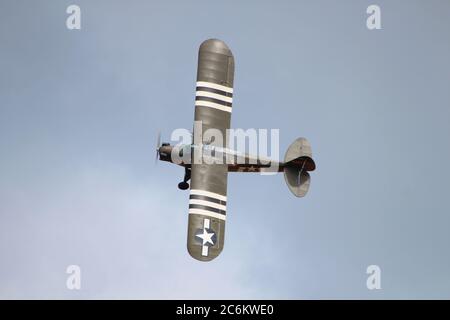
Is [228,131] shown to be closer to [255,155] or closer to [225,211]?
[255,155]

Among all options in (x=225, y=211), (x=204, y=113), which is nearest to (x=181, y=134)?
(x=204, y=113)

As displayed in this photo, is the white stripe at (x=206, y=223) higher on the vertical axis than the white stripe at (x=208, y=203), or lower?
lower

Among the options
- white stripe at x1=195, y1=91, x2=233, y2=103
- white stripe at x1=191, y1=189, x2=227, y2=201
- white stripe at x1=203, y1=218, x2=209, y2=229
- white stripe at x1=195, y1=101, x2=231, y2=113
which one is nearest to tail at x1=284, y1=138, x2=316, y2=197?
white stripe at x1=191, y1=189, x2=227, y2=201

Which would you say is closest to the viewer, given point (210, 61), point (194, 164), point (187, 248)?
point (187, 248)

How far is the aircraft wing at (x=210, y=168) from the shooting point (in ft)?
103

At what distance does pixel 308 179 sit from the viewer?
34.3m

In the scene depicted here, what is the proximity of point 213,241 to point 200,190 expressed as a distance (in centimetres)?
215

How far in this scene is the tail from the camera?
112 feet

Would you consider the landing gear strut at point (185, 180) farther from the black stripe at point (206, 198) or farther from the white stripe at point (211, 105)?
the white stripe at point (211, 105)

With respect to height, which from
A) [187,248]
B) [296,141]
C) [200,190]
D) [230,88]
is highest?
[230,88]

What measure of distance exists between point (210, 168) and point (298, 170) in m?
3.84

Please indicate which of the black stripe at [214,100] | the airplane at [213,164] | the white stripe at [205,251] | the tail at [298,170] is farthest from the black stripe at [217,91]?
the white stripe at [205,251]

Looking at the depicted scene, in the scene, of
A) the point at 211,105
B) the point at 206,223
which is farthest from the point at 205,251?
the point at 211,105

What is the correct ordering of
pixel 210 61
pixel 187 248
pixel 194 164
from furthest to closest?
pixel 210 61, pixel 194 164, pixel 187 248
